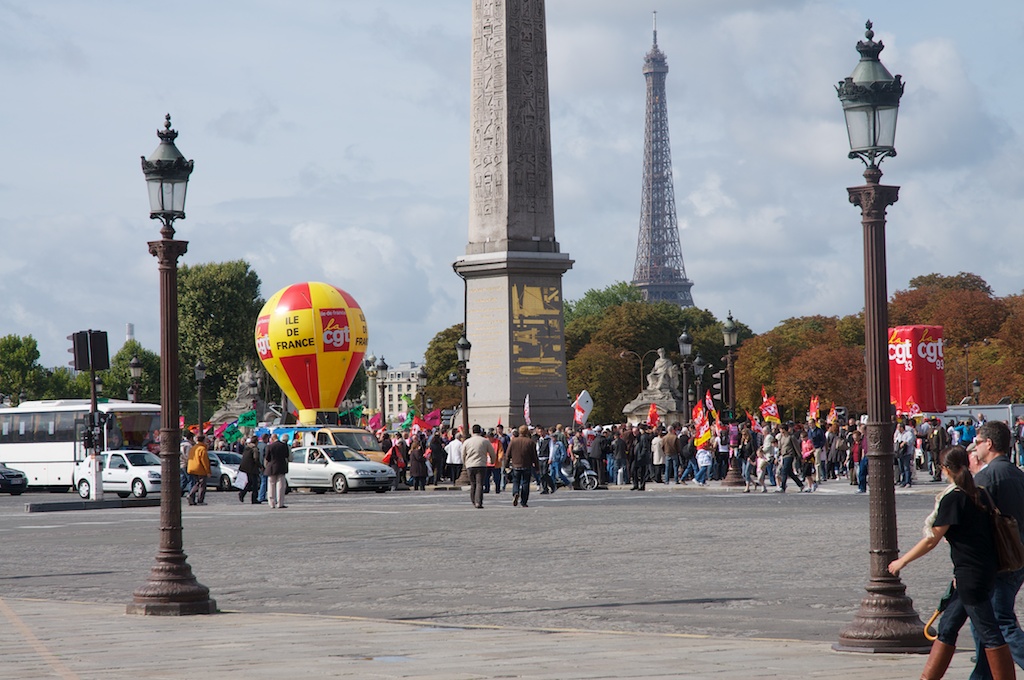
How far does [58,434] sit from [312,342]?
1491cm

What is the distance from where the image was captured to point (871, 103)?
34.2 feet

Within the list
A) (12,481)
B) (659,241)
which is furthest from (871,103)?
(659,241)

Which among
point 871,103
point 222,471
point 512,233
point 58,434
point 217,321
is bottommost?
point 222,471

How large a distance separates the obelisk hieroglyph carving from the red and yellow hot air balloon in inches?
702

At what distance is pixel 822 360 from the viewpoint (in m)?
104

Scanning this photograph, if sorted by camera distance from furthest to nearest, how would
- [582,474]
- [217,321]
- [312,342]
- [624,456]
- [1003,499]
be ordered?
1. [217,321]
2. [312,342]
3. [582,474]
4. [624,456]
5. [1003,499]

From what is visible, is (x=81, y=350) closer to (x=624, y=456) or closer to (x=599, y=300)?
(x=624, y=456)

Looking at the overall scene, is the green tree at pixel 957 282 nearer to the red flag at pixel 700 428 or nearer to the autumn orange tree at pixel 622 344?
the autumn orange tree at pixel 622 344

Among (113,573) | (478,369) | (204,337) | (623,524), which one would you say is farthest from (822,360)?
(113,573)

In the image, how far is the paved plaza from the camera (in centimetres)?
940

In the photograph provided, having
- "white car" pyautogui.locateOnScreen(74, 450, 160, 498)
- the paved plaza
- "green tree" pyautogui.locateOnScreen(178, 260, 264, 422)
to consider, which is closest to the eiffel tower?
"green tree" pyautogui.locateOnScreen(178, 260, 264, 422)

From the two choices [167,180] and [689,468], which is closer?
[167,180]

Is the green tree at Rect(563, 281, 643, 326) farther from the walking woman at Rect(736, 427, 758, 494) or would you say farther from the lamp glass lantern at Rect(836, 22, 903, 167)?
the lamp glass lantern at Rect(836, 22, 903, 167)

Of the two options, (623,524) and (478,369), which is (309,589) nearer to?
(623,524)
